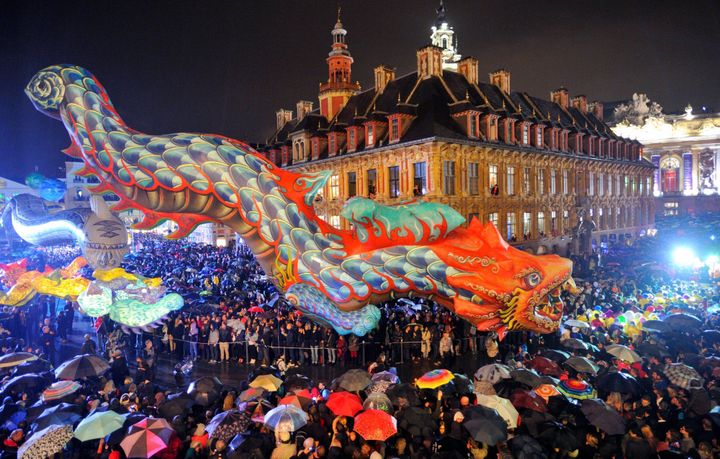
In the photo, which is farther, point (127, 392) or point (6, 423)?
point (127, 392)

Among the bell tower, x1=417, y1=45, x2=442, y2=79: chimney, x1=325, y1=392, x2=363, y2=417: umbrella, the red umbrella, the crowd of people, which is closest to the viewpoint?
the crowd of people

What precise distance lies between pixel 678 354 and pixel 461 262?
19.5 feet

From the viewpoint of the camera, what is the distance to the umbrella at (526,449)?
6.66m

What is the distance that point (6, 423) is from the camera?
8641 millimetres

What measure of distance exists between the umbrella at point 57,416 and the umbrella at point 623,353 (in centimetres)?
1143

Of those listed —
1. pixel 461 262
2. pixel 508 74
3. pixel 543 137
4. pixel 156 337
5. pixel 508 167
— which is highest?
pixel 508 74

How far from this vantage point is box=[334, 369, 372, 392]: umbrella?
380 inches

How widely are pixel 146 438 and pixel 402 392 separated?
4308 millimetres

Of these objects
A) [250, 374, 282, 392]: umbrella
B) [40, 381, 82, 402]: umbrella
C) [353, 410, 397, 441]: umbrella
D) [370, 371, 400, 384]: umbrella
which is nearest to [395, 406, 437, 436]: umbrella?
[353, 410, 397, 441]: umbrella

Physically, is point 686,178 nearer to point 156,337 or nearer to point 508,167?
point 508,167

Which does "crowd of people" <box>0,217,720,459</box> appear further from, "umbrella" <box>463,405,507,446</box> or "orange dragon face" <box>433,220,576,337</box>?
"orange dragon face" <box>433,220,576,337</box>

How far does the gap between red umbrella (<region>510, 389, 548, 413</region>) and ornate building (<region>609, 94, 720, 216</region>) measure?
212 feet

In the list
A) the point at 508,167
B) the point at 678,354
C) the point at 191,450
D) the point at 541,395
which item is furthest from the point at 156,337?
the point at 508,167

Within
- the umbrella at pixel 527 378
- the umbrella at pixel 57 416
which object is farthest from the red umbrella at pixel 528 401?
the umbrella at pixel 57 416
